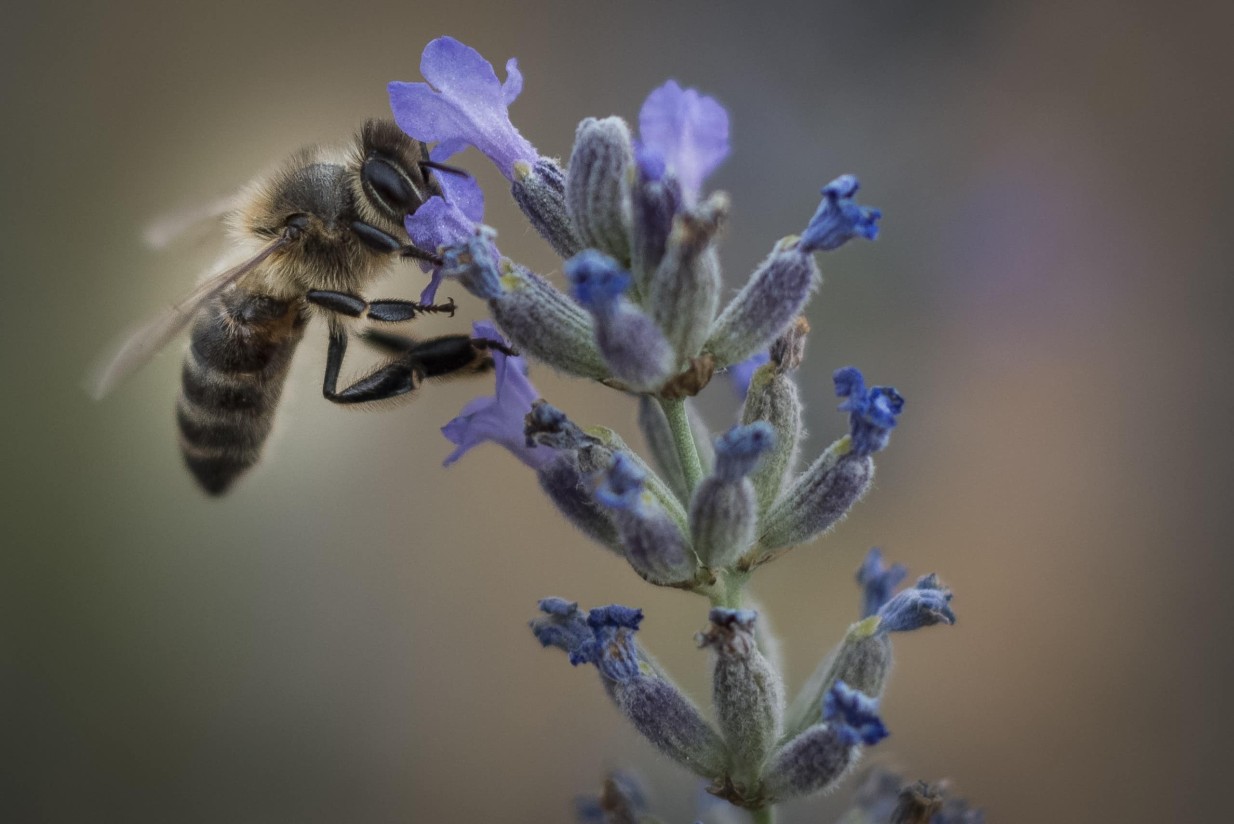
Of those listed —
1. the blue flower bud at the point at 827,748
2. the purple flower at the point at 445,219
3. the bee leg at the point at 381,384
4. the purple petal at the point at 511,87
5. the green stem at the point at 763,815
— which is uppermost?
the purple petal at the point at 511,87

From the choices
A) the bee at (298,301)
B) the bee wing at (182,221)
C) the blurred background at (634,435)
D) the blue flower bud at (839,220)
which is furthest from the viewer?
the blurred background at (634,435)

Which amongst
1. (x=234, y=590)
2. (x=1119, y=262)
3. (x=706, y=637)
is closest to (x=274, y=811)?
(x=234, y=590)

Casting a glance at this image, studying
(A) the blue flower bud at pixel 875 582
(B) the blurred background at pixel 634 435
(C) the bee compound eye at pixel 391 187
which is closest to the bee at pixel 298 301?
(C) the bee compound eye at pixel 391 187

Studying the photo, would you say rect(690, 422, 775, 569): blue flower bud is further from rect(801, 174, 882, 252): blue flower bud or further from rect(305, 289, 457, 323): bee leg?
Result: rect(305, 289, 457, 323): bee leg

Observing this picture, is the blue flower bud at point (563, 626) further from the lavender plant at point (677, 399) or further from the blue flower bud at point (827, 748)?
the blue flower bud at point (827, 748)

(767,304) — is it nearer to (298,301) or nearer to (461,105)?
(461,105)

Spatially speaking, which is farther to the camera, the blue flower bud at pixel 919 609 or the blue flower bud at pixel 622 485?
the blue flower bud at pixel 919 609

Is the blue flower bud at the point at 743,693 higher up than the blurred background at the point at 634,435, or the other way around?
the blurred background at the point at 634,435
